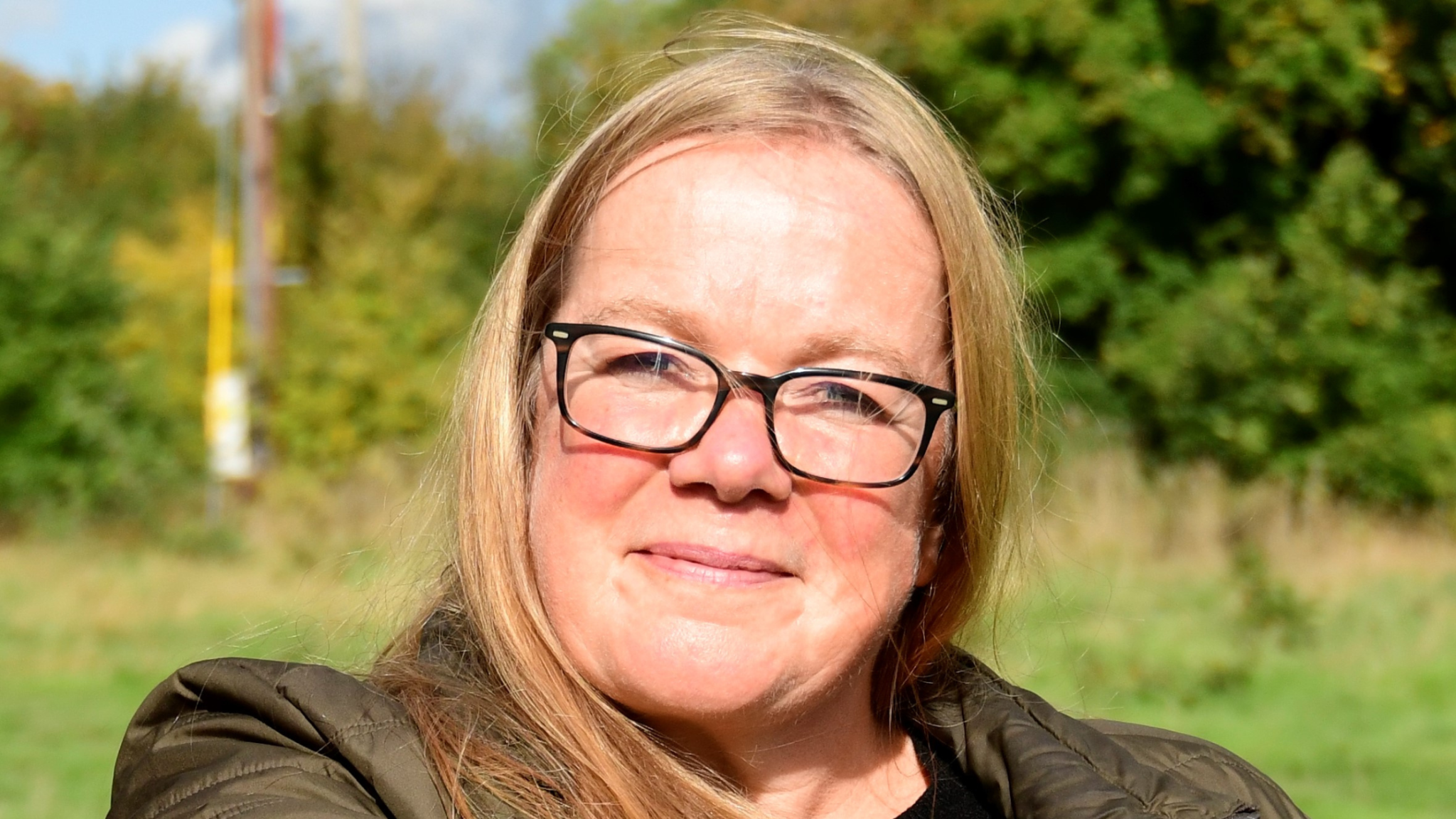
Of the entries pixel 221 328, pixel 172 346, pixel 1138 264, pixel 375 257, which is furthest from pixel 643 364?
pixel 172 346

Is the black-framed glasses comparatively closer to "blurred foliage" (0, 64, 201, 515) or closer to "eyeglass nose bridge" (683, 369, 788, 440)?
"eyeglass nose bridge" (683, 369, 788, 440)

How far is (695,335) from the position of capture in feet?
5.66

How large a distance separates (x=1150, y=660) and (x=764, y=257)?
22.6 ft

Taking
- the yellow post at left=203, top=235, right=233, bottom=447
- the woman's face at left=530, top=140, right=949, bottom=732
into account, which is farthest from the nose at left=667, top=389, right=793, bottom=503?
the yellow post at left=203, top=235, right=233, bottom=447

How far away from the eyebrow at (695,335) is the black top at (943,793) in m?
0.71

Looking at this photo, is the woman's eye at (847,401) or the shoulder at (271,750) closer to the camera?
the shoulder at (271,750)

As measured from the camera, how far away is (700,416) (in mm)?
1712

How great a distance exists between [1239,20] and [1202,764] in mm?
14477

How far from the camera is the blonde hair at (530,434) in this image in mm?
1657

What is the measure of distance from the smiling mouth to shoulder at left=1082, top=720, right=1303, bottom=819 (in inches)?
28.3

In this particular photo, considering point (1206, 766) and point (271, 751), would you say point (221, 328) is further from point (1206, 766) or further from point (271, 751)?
point (271, 751)

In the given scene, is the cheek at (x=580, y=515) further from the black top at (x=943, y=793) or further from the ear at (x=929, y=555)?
the black top at (x=943, y=793)

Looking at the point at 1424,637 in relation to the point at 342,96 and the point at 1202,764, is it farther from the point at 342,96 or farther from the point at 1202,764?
the point at 342,96

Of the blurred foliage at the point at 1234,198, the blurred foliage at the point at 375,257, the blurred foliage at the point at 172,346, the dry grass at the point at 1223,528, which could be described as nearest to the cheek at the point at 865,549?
the blurred foliage at the point at 172,346
